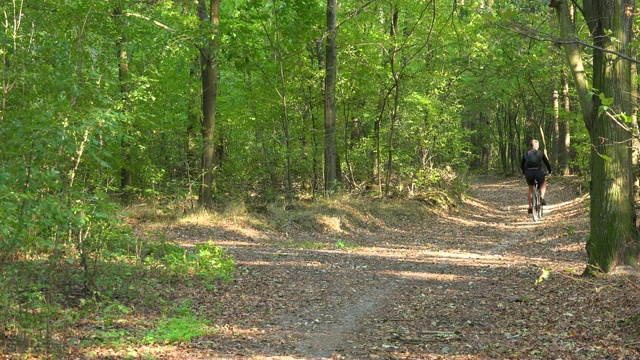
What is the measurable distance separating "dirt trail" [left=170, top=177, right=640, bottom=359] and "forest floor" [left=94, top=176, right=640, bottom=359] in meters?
0.02

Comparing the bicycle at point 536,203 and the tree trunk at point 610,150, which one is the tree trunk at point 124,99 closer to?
the bicycle at point 536,203

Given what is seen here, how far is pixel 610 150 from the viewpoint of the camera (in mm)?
8141

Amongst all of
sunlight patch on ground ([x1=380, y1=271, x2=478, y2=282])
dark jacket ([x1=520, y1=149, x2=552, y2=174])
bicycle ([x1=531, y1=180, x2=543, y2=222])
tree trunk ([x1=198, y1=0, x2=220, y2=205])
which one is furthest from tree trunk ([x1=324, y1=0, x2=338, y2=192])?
sunlight patch on ground ([x1=380, y1=271, x2=478, y2=282])

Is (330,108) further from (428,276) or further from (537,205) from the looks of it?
(428,276)

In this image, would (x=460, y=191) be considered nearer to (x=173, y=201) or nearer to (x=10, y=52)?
(x=173, y=201)

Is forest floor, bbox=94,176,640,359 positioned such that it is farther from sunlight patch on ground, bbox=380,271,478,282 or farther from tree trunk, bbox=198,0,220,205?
tree trunk, bbox=198,0,220,205

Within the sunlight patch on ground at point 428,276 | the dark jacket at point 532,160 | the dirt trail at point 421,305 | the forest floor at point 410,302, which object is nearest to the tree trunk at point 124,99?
the forest floor at point 410,302

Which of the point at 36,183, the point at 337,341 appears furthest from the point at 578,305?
the point at 36,183

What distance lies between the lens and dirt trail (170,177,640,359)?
20.0ft

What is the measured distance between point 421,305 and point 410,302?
233mm

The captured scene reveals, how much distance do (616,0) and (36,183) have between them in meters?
7.22

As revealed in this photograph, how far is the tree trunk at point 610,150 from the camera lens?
26.3ft

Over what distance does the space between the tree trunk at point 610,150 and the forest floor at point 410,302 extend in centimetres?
40

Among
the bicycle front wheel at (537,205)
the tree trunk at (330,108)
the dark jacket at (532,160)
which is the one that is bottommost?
the bicycle front wheel at (537,205)
